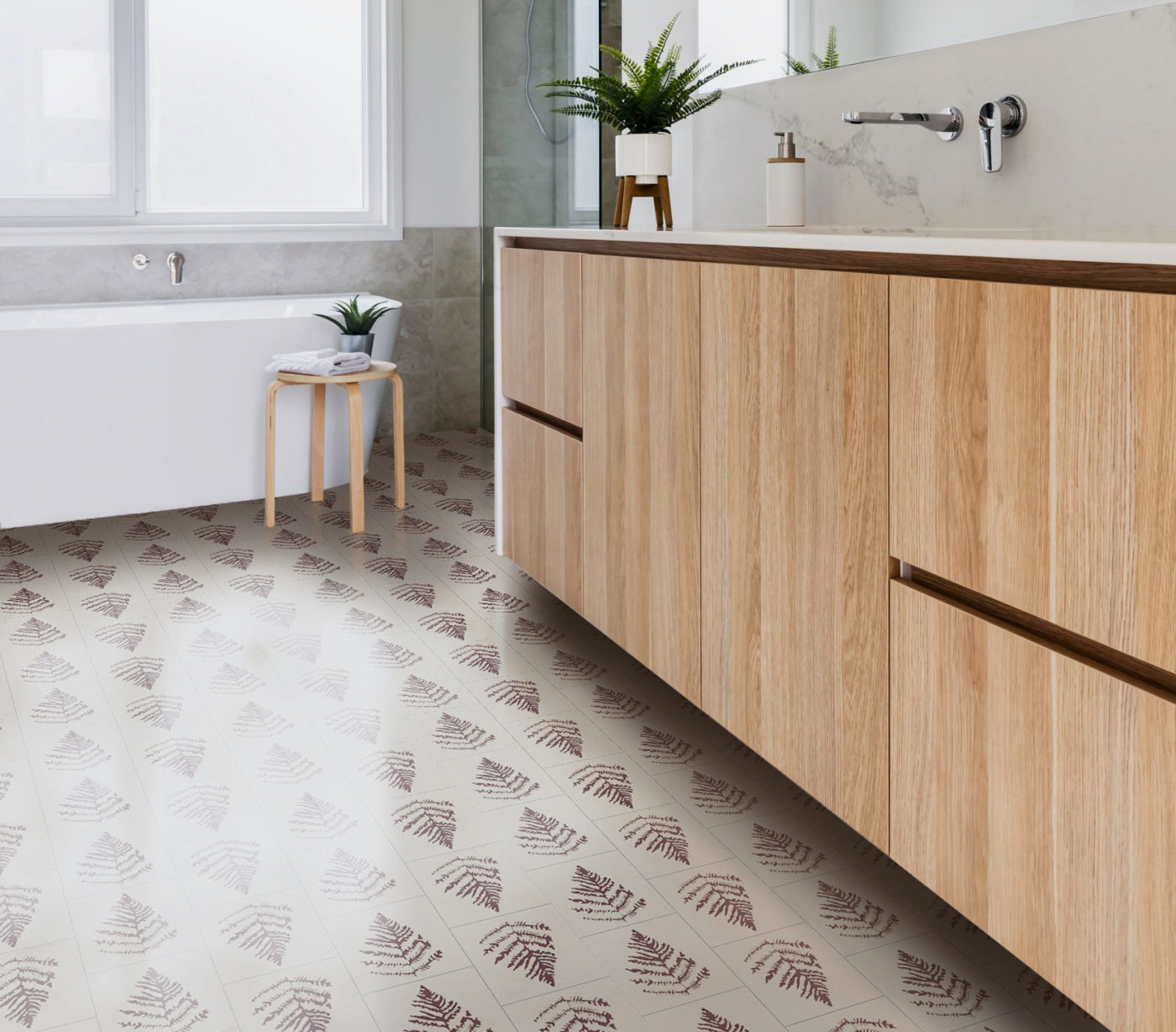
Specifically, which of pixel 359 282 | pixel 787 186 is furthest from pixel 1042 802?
pixel 359 282

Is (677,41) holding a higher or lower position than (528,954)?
higher

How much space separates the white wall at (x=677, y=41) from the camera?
2.87 meters

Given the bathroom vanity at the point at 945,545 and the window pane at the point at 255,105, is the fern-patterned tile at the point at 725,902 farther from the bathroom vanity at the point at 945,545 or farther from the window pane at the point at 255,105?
the window pane at the point at 255,105

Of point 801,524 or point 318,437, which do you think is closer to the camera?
point 801,524

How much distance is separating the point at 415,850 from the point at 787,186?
4.56ft

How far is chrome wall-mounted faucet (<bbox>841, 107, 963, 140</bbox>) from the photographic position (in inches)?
72.1

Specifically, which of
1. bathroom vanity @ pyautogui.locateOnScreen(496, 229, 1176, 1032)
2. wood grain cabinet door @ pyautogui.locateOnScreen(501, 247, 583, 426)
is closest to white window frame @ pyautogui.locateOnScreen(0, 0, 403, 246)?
wood grain cabinet door @ pyautogui.locateOnScreen(501, 247, 583, 426)

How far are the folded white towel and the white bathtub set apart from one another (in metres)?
0.13

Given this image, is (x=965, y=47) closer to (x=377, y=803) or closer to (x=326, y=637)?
(x=377, y=803)

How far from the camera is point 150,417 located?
3430 millimetres

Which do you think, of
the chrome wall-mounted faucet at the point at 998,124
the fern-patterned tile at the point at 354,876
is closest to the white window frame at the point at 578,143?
the chrome wall-mounted faucet at the point at 998,124

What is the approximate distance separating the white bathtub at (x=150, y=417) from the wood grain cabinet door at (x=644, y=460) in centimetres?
163

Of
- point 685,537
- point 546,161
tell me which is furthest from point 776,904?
point 546,161

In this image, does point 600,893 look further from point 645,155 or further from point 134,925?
point 645,155
